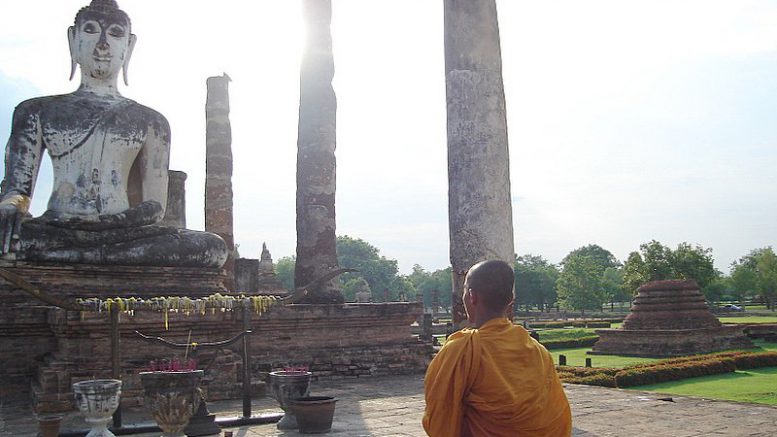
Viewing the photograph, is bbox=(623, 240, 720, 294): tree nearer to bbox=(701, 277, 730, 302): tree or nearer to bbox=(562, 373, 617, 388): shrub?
bbox=(701, 277, 730, 302): tree

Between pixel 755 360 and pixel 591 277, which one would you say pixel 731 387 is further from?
pixel 591 277

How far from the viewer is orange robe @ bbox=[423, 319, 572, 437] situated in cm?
301

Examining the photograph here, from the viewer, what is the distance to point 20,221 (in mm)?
10016

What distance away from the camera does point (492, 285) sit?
322cm

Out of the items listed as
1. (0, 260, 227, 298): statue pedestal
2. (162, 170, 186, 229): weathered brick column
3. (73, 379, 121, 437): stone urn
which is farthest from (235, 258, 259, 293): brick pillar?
(73, 379, 121, 437): stone urn

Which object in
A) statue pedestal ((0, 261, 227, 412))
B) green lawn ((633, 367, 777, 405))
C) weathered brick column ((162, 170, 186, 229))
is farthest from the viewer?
weathered brick column ((162, 170, 186, 229))

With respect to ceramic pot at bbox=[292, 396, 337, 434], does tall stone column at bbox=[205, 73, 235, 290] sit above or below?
above

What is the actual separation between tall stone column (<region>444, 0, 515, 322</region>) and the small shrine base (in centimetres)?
1430

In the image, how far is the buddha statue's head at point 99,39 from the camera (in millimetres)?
12062

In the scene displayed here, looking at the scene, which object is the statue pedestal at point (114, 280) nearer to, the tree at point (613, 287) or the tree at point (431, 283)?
the tree at point (613, 287)

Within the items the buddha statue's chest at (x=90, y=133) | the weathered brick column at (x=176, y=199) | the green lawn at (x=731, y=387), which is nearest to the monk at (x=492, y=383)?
the green lawn at (x=731, y=387)

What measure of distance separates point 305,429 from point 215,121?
505 inches

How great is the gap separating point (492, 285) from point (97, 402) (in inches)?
155

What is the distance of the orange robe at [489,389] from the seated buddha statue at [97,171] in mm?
8483
